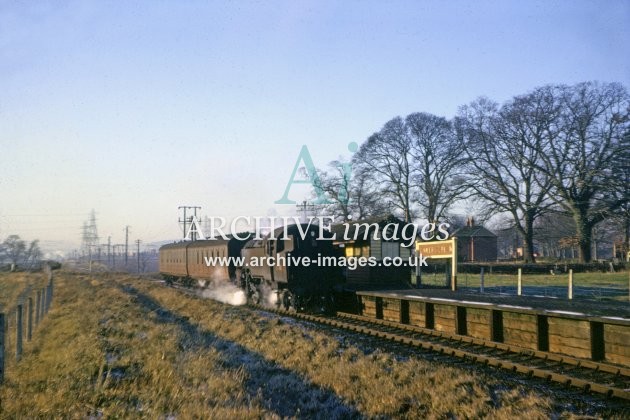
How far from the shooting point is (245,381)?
329 inches

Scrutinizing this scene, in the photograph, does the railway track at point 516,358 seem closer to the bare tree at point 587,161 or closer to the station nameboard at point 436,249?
the station nameboard at point 436,249

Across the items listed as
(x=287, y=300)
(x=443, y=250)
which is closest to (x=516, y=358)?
(x=443, y=250)

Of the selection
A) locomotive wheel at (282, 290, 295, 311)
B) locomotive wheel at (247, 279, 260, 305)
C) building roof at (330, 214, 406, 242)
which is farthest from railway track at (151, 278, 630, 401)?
locomotive wheel at (247, 279, 260, 305)

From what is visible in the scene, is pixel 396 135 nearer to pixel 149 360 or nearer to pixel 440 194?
pixel 440 194

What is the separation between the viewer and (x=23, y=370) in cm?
1028

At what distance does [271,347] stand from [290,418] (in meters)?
4.70

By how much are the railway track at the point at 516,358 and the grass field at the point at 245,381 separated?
2.06ft

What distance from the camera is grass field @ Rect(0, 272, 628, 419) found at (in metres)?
6.66

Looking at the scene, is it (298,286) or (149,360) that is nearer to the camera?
(149,360)

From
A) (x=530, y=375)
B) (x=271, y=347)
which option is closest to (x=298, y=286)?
(x=271, y=347)

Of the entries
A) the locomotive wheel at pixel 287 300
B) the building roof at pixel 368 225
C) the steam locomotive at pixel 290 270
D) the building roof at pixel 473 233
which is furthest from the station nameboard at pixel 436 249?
the building roof at pixel 473 233

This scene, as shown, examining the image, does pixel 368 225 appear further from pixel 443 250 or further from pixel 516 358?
pixel 516 358

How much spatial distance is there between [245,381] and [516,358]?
17.3 feet

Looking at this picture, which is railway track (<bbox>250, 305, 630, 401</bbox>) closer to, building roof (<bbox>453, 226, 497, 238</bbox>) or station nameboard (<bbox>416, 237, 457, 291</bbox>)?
station nameboard (<bbox>416, 237, 457, 291</bbox>)
